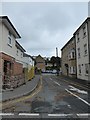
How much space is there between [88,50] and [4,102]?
1755cm

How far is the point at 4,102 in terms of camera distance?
11.1m

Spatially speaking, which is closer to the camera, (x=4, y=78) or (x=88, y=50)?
(x=4, y=78)

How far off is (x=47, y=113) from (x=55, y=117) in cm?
72

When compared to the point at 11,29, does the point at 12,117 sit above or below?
below

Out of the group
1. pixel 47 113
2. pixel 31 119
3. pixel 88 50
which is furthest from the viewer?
pixel 88 50

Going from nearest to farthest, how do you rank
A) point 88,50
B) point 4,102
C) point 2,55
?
1. point 4,102
2. point 2,55
3. point 88,50

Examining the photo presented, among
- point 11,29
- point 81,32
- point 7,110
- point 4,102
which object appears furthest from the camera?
point 81,32

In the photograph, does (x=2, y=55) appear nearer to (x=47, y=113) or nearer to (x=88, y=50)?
(x=47, y=113)

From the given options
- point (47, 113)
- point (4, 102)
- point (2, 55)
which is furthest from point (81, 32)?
point (47, 113)

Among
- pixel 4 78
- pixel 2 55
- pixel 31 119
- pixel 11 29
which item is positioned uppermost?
pixel 11 29

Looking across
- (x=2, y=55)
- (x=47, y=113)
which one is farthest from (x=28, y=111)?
(x=2, y=55)

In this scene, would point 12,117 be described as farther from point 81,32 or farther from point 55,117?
point 81,32

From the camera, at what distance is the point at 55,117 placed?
7.70m

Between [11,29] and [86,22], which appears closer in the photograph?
[11,29]
